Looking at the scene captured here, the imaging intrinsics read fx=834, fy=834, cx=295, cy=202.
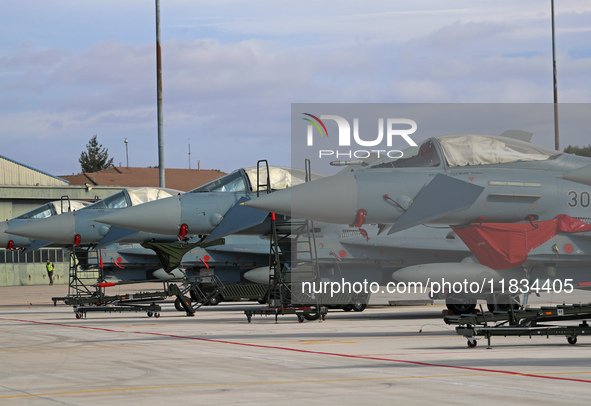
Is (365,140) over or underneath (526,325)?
over

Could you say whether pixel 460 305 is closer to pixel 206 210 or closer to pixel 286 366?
pixel 206 210

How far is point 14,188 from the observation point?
1718 inches

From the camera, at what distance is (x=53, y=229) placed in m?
22.1

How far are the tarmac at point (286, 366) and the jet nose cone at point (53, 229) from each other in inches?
268

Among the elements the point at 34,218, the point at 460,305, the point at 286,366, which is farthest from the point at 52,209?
the point at 286,366

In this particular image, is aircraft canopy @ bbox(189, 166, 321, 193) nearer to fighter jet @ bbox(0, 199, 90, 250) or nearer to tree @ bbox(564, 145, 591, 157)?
tree @ bbox(564, 145, 591, 157)

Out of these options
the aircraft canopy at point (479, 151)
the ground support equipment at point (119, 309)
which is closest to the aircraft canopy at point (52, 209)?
the ground support equipment at point (119, 309)

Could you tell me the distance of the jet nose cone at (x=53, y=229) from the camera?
22.1 metres

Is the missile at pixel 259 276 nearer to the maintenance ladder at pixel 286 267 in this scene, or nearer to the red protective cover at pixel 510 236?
the maintenance ladder at pixel 286 267

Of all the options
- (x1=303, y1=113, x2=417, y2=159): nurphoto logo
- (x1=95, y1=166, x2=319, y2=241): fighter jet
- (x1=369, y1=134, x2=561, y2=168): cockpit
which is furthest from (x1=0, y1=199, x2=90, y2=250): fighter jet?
(x1=369, y1=134, x2=561, y2=168): cockpit

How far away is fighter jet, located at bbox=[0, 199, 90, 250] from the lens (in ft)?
83.1

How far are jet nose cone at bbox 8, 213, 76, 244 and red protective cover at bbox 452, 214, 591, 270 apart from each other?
12236mm

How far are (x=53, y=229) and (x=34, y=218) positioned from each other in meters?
4.02

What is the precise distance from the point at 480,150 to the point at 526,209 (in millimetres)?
1128
